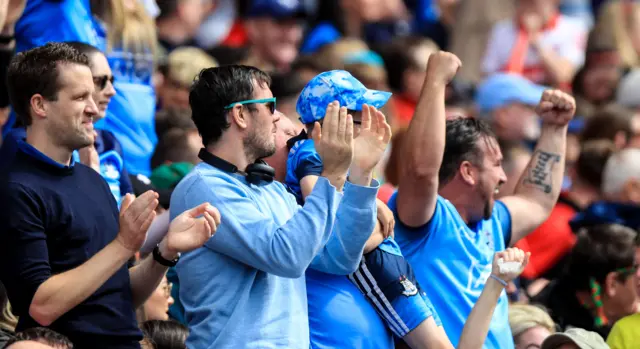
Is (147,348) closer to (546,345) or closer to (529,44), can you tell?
(546,345)

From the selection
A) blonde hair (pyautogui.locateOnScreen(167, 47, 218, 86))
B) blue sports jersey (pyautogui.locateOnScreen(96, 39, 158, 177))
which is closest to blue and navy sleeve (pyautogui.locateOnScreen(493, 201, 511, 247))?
blue sports jersey (pyautogui.locateOnScreen(96, 39, 158, 177))

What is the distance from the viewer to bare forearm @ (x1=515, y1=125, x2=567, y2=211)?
604 centimetres

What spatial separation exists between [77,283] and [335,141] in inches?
40.3

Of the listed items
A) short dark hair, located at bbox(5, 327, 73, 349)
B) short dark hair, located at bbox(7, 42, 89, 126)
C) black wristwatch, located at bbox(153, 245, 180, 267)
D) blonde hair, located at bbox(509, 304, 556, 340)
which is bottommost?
blonde hair, located at bbox(509, 304, 556, 340)

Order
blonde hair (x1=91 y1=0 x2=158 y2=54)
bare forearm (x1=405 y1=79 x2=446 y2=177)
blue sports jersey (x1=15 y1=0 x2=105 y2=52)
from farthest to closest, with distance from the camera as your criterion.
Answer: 1. blonde hair (x1=91 y1=0 x2=158 y2=54)
2. blue sports jersey (x1=15 y1=0 x2=105 y2=52)
3. bare forearm (x1=405 y1=79 x2=446 y2=177)

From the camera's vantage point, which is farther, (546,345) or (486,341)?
(546,345)

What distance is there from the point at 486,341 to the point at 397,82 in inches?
200

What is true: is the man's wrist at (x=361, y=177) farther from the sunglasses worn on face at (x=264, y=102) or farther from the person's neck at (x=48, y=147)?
the person's neck at (x=48, y=147)

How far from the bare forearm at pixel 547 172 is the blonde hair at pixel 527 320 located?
1.85 ft

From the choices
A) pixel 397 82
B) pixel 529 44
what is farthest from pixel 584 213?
pixel 529 44

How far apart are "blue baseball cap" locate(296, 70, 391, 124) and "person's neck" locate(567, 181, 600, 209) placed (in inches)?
172

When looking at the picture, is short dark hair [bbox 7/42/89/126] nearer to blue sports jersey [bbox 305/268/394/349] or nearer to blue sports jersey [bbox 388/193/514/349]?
blue sports jersey [bbox 305/268/394/349]

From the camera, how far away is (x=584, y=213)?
7.79 meters

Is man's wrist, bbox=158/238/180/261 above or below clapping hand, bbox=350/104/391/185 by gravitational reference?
below
